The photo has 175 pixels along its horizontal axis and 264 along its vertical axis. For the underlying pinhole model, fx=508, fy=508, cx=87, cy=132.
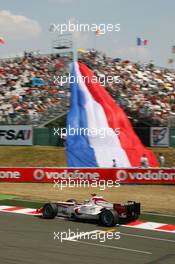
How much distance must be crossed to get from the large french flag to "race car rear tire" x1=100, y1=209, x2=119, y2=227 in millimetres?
11095

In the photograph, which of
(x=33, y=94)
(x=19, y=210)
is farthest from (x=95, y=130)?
(x=33, y=94)

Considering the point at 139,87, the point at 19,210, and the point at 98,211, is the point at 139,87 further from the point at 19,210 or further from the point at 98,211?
the point at 98,211

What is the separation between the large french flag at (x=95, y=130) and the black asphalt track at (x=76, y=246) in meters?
11.0

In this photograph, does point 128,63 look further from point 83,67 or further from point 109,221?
point 109,221

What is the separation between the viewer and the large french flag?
1019 inches

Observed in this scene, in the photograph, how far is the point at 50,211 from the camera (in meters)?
15.5

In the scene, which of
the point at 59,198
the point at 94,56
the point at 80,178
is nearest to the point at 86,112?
the point at 80,178

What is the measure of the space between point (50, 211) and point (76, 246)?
3737 millimetres

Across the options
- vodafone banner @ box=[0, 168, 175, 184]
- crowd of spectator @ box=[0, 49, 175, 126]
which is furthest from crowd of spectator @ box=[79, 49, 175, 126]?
vodafone banner @ box=[0, 168, 175, 184]

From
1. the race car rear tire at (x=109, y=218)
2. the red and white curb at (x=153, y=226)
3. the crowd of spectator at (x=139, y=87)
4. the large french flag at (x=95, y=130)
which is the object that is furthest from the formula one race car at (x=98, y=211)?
the crowd of spectator at (x=139, y=87)

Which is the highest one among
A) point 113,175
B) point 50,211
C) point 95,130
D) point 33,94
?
point 33,94

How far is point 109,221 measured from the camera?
566 inches

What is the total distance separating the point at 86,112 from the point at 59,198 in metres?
7.07

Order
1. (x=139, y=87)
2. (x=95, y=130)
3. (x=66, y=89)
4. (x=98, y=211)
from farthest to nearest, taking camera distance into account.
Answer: (x=66, y=89), (x=139, y=87), (x=95, y=130), (x=98, y=211)
